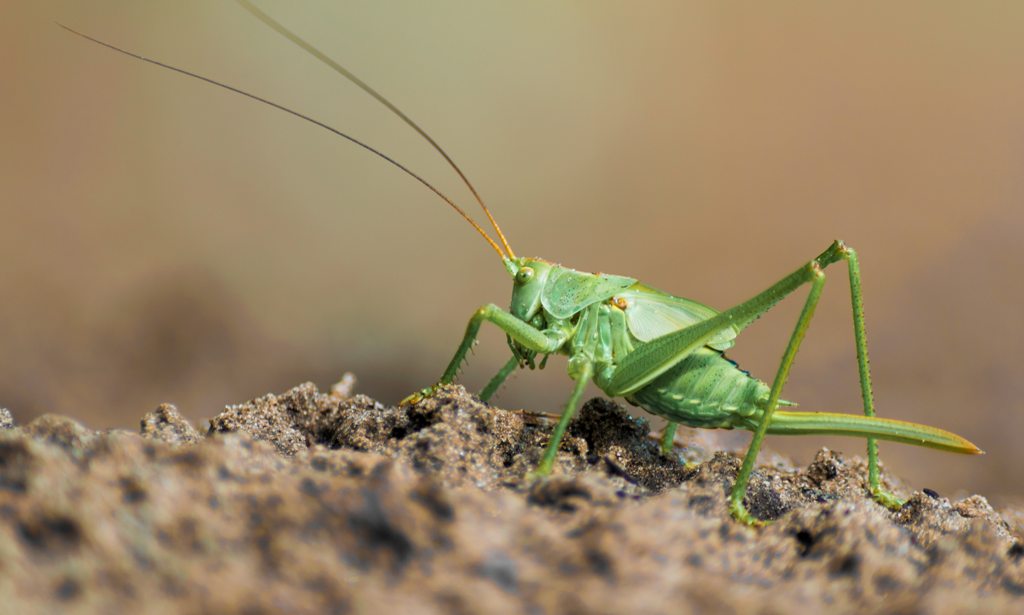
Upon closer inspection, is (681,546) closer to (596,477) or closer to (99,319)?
(596,477)

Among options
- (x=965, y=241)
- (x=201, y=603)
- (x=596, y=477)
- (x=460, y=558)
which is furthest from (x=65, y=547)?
(x=965, y=241)

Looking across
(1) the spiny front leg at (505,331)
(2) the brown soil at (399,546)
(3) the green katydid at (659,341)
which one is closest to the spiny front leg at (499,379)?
(3) the green katydid at (659,341)

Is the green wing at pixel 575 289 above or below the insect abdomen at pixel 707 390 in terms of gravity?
above

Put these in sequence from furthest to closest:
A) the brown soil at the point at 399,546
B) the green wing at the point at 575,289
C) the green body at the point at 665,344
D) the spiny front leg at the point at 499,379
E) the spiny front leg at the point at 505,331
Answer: the spiny front leg at the point at 499,379
the green wing at the point at 575,289
the spiny front leg at the point at 505,331
the green body at the point at 665,344
the brown soil at the point at 399,546

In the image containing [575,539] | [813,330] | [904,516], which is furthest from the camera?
[813,330]

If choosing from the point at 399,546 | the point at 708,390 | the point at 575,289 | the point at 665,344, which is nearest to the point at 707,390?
the point at 708,390

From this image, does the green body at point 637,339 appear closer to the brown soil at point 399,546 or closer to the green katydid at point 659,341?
the green katydid at point 659,341

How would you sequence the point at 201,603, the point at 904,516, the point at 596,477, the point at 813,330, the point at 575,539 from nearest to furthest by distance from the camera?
1. the point at 201,603
2. the point at 575,539
3. the point at 596,477
4. the point at 904,516
5. the point at 813,330
